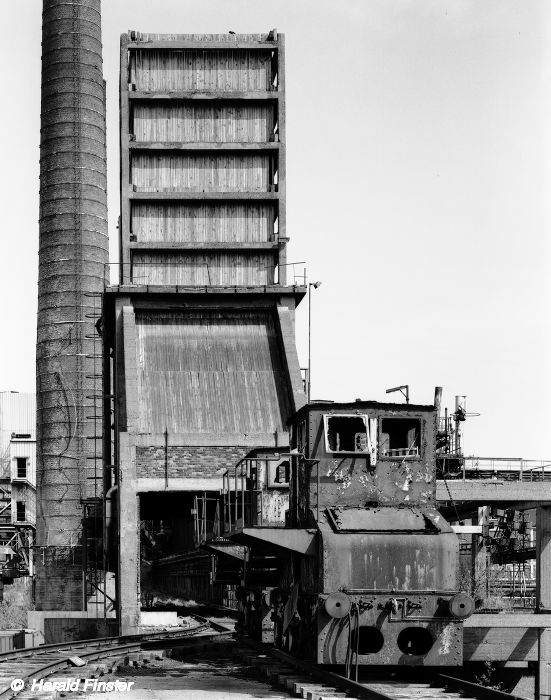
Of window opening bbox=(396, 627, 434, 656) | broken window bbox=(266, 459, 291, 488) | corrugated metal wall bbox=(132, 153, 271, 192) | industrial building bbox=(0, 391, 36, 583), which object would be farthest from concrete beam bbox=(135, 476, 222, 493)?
industrial building bbox=(0, 391, 36, 583)

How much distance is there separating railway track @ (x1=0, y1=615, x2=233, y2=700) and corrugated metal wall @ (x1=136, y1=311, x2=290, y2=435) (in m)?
7.10

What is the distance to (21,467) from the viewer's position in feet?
232

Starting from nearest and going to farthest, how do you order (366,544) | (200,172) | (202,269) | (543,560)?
(366,544)
(543,560)
(200,172)
(202,269)

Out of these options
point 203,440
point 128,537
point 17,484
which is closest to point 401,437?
point 203,440

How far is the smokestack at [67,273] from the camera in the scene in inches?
2165

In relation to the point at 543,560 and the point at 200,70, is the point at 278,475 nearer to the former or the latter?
the point at 543,560

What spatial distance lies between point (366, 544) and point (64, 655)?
27.2ft

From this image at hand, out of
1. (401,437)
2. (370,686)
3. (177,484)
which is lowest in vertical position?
(370,686)

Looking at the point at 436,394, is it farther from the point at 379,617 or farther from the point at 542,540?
the point at 379,617

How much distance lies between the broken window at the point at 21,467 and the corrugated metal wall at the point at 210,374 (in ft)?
124

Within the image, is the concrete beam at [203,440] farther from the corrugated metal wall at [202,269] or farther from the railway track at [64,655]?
the corrugated metal wall at [202,269]

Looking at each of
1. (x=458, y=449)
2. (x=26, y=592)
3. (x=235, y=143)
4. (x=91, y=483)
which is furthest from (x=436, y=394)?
(x=26, y=592)

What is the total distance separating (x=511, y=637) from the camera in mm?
19656

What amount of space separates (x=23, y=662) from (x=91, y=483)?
3688 centimetres
